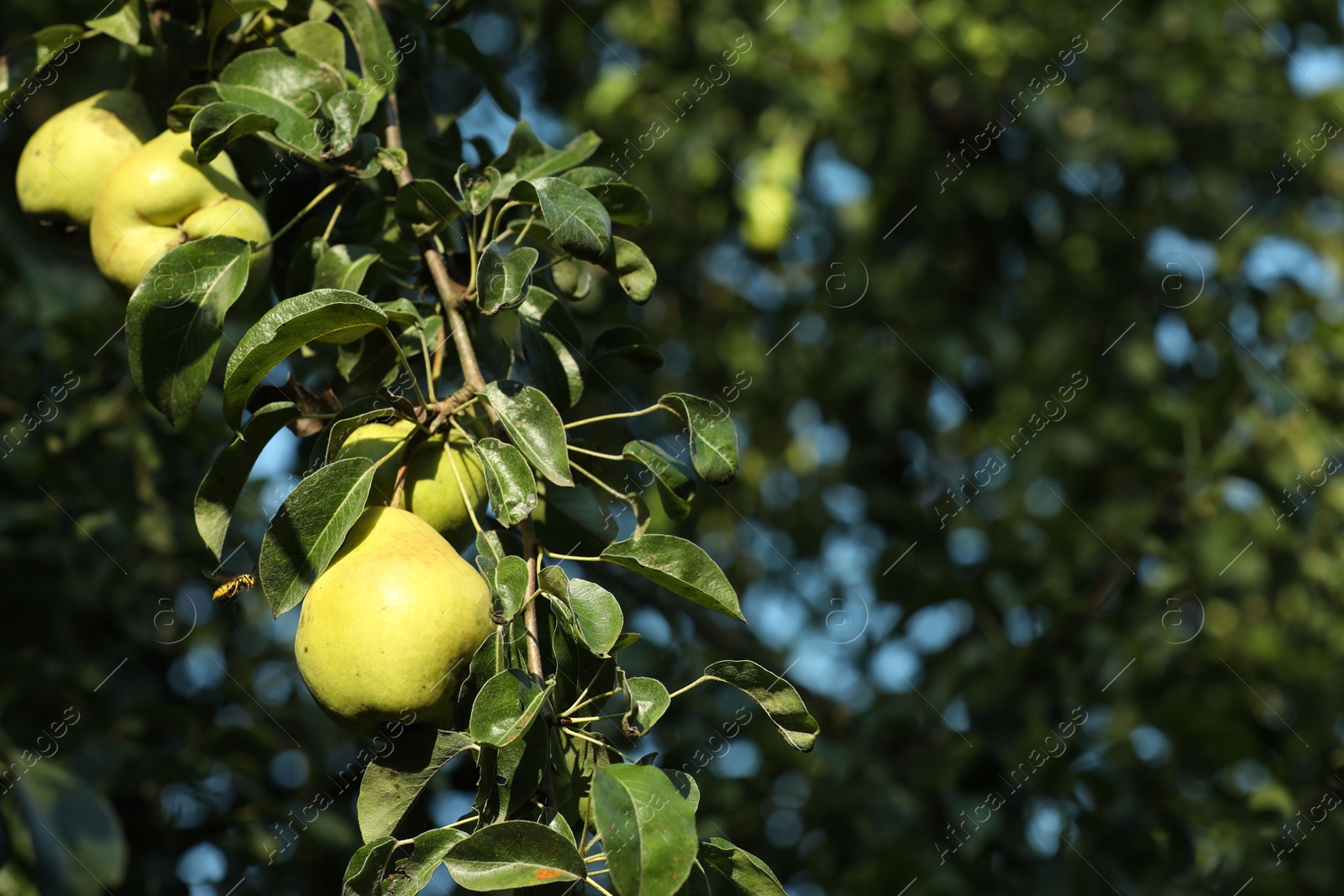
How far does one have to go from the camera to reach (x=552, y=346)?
93cm

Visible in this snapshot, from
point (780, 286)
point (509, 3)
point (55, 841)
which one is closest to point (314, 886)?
point (55, 841)

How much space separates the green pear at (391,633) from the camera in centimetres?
70

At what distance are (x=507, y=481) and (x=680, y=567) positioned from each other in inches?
5.3

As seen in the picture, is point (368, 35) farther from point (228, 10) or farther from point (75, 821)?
point (75, 821)

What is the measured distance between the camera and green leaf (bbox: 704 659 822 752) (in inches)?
30.3

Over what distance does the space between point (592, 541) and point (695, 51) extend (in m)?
2.41

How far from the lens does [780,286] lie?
10.4ft

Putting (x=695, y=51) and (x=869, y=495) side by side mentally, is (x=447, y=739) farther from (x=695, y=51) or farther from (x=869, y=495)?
(x=695, y=51)

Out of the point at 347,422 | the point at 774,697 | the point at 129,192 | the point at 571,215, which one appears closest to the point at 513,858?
the point at 774,697

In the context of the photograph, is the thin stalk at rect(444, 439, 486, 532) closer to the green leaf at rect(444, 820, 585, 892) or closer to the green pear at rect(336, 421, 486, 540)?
the green pear at rect(336, 421, 486, 540)

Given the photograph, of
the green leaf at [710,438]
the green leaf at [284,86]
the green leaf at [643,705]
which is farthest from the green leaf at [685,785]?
the green leaf at [284,86]

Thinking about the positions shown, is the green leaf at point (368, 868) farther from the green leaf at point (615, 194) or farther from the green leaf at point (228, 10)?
the green leaf at point (228, 10)

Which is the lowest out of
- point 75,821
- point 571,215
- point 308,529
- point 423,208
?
point 75,821

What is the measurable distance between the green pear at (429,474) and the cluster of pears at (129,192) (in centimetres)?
23
